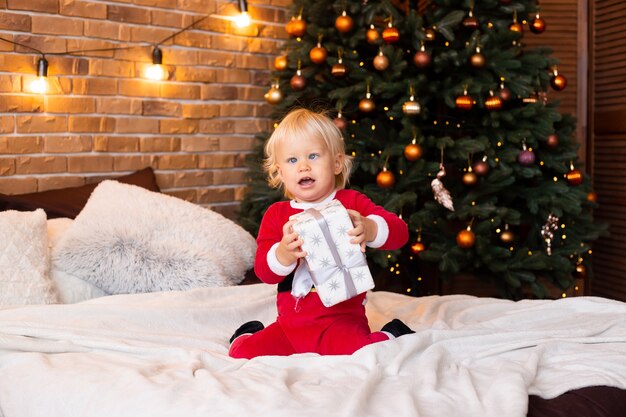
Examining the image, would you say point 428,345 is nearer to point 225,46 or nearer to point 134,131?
point 134,131

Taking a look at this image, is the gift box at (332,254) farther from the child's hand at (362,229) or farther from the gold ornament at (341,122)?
the gold ornament at (341,122)

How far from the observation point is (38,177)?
3.03 metres

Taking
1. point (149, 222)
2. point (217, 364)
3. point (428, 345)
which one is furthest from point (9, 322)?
point (428, 345)

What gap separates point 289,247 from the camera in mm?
1792

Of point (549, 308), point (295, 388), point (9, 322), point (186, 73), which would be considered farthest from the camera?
point (186, 73)

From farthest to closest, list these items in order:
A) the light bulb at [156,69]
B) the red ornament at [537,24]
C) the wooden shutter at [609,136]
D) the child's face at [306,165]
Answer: the wooden shutter at [609,136], the red ornament at [537,24], the light bulb at [156,69], the child's face at [306,165]

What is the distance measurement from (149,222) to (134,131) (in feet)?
2.78

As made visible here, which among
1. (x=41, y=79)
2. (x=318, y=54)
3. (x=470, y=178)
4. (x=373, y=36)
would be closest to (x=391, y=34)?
(x=373, y=36)

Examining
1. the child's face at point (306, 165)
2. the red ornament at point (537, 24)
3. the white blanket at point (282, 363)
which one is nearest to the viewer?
the white blanket at point (282, 363)

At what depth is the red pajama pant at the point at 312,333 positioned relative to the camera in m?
1.85

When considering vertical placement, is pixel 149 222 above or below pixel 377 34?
below

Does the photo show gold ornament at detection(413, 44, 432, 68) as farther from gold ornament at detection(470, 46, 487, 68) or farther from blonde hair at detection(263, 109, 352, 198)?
blonde hair at detection(263, 109, 352, 198)

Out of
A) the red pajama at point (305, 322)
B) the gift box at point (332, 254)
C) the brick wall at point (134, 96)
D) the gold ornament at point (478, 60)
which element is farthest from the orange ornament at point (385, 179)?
the gift box at point (332, 254)

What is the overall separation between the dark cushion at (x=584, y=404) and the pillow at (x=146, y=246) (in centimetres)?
133
